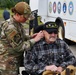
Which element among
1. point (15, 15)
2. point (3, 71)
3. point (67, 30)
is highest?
point (15, 15)

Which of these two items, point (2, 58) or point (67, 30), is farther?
point (67, 30)

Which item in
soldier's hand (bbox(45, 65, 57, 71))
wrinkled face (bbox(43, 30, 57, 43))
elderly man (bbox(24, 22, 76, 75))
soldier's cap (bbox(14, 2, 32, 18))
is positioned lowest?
soldier's hand (bbox(45, 65, 57, 71))

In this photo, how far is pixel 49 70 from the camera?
4219mm

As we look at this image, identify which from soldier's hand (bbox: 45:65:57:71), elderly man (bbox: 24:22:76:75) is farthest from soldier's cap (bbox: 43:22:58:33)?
soldier's hand (bbox: 45:65:57:71)

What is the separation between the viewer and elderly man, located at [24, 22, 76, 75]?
172 inches

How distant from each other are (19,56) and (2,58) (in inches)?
8.4

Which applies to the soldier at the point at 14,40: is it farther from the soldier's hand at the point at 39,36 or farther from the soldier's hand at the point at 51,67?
the soldier's hand at the point at 51,67

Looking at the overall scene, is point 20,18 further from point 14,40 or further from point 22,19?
point 14,40

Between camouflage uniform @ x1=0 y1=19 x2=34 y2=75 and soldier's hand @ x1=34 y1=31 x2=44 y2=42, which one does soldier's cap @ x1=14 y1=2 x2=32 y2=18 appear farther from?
soldier's hand @ x1=34 y1=31 x2=44 y2=42

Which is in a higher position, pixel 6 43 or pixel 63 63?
pixel 6 43

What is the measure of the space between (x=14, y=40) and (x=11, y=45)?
7cm

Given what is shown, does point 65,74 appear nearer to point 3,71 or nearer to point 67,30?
point 3,71

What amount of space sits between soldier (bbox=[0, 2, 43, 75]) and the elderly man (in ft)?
0.34

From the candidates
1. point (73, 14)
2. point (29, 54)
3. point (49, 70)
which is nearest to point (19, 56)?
point (29, 54)
